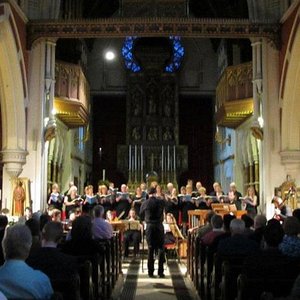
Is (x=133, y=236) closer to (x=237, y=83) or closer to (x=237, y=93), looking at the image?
(x=237, y=93)

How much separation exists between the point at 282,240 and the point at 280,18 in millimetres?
9875

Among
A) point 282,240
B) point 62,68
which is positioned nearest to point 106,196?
point 62,68

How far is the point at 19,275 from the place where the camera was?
303 cm

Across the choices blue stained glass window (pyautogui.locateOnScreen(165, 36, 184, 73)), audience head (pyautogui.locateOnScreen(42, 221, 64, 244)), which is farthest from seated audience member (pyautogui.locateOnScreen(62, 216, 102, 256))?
blue stained glass window (pyautogui.locateOnScreen(165, 36, 184, 73))

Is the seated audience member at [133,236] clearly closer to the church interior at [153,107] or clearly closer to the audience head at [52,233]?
the church interior at [153,107]

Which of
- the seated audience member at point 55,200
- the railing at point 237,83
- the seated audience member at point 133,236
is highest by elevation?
the railing at point 237,83

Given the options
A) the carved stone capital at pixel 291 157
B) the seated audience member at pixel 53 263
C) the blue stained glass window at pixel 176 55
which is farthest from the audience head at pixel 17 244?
the blue stained glass window at pixel 176 55

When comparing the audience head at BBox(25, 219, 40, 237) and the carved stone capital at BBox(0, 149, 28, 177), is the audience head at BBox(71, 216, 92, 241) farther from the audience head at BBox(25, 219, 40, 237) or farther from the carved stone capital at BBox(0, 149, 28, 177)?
the carved stone capital at BBox(0, 149, 28, 177)

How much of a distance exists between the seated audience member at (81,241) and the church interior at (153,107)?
3.05 ft

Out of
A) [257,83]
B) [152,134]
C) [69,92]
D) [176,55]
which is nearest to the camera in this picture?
[257,83]

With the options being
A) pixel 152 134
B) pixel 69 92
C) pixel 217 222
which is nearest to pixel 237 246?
pixel 217 222

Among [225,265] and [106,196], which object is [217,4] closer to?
[106,196]

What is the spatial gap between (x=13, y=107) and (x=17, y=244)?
9959mm

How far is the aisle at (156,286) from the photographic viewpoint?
7.08 m
